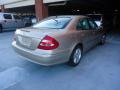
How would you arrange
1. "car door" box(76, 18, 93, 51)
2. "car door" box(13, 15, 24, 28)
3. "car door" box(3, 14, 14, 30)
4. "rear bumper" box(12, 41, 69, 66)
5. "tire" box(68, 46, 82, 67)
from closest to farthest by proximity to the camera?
"rear bumper" box(12, 41, 69, 66), "tire" box(68, 46, 82, 67), "car door" box(76, 18, 93, 51), "car door" box(3, 14, 14, 30), "car door" box(13, 15, 24, 28)

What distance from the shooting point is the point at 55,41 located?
3.77 metres

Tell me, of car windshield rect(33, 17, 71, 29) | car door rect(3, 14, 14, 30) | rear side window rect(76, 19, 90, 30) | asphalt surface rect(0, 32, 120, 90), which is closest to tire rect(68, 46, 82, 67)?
asphalt surface rect(0, 32, 120, 90)

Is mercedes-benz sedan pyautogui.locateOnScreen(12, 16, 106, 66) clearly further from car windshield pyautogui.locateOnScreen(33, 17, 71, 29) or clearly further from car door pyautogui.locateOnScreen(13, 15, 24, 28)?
car door pyautogui.locateOnScreen(13, 15, 24, 28)

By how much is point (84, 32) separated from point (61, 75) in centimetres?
167

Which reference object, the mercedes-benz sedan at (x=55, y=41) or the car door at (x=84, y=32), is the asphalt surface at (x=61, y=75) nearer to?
the mercedes-benz sedan at (x=55, y=41)

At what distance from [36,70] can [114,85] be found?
2.07 meters

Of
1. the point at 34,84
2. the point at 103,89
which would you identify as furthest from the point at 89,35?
the point at 34,84

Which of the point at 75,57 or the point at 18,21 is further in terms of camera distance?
the point at 18,21

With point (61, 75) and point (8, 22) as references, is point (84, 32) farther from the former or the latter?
point (8, 22)

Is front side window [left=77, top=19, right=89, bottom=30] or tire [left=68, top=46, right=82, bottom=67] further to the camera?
front side window [left=77, top=19, right=89, bottom=30]

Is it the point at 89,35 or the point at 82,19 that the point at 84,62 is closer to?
the point at 89,35

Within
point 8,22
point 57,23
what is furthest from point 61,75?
point 8,22

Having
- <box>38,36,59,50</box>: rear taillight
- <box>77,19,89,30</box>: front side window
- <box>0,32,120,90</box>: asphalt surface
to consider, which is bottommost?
<box>0,32,120,90</box>: asphalt surface

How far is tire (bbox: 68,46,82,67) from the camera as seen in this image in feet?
14.6
